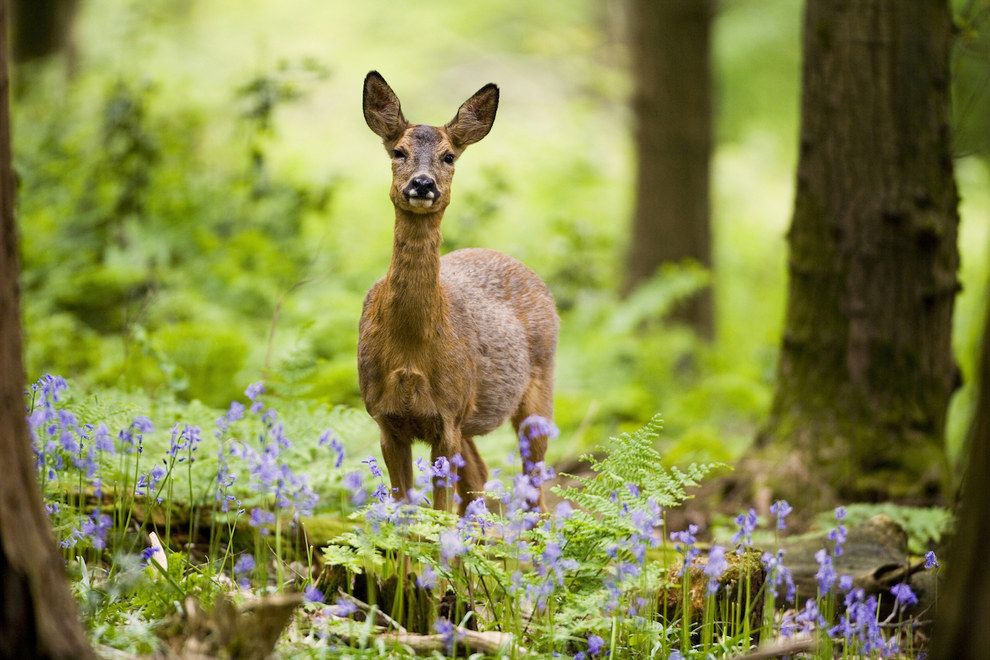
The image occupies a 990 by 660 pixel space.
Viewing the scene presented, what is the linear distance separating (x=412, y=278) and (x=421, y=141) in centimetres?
60

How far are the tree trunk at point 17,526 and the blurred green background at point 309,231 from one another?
2083 mm

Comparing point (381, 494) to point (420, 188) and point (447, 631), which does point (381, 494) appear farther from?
point (420, 188)

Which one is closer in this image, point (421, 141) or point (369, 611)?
point (369, 611)

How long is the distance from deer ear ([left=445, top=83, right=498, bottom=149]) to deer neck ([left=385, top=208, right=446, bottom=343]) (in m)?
0.45

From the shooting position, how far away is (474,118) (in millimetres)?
4734

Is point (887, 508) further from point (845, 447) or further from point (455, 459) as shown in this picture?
point (455, 459)

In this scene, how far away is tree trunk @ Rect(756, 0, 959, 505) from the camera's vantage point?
6262 millimetres

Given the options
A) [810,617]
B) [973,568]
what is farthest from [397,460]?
[973,568]

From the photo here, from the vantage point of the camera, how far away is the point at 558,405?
339 inches

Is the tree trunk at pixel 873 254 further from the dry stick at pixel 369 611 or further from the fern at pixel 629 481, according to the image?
the dry stick at pixel 369 611

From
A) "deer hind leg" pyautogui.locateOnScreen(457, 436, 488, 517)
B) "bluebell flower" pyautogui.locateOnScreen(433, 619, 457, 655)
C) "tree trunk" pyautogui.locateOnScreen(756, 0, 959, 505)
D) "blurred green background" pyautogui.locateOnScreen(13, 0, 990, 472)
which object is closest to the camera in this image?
"bluebell flower" pyautogui.locateOnScreen(433, 619, 457, 655)

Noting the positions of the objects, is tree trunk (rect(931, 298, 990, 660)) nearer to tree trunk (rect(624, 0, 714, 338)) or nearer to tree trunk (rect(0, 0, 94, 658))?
tree trunk (rect(0, 0, 94, 658))

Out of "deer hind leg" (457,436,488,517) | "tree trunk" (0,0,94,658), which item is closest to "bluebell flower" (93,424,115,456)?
"tree trunk" (0,0,94,658)

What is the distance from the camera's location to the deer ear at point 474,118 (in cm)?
469
